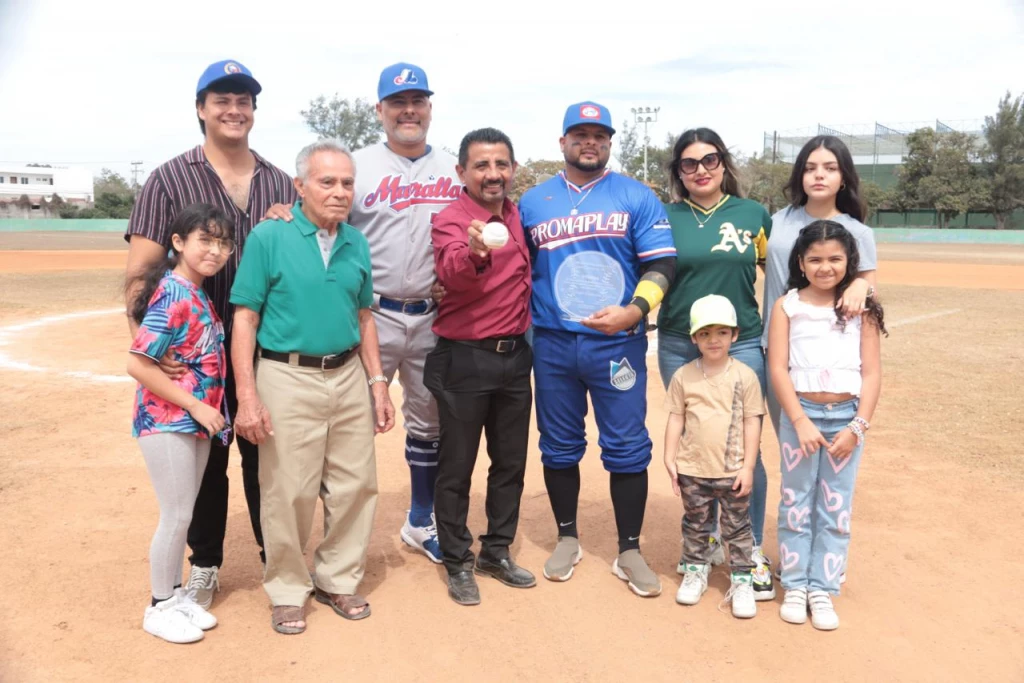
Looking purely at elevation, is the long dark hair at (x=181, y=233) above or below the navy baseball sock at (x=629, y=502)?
above

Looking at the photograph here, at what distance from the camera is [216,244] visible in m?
3.35

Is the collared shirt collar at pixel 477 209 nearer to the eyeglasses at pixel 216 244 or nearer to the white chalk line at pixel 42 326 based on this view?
the eyeglasses at pixel 216 244

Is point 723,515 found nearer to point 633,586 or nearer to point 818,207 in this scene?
point 633,586

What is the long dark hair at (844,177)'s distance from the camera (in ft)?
12.4

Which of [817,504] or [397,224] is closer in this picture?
[817,504]

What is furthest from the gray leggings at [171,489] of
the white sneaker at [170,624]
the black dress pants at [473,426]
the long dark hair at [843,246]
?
the long dark hair at [843,246]

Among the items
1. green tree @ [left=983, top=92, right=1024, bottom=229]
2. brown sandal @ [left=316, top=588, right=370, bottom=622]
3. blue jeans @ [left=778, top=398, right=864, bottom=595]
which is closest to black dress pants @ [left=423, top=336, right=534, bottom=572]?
brown sandal @ [left=316, top=588, right=370, bottom=622]

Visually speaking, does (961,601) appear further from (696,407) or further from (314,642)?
(314,642)

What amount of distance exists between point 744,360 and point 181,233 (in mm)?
2546

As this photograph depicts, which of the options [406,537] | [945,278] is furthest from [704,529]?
[945,278]

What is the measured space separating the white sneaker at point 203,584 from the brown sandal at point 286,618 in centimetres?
37

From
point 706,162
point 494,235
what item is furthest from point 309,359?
point 706,162

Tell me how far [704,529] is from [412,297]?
1.78 metres

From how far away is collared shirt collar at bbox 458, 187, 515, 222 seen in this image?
12.2 feet
